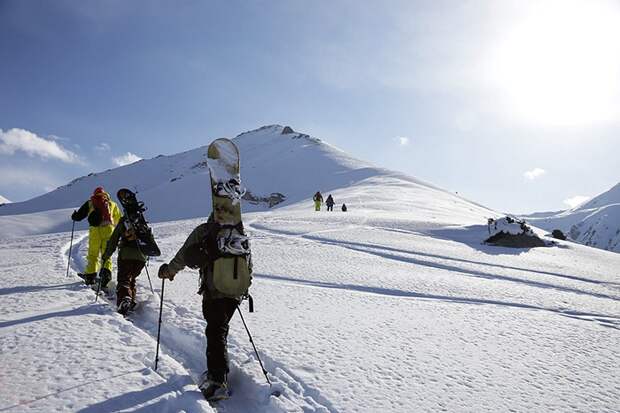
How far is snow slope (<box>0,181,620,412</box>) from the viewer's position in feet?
11.4

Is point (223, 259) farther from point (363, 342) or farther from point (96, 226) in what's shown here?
point (96, 226)

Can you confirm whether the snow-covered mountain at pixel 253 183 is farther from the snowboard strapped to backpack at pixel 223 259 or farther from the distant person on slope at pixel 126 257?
the snowboard strapped to backpack at pixel 223 259

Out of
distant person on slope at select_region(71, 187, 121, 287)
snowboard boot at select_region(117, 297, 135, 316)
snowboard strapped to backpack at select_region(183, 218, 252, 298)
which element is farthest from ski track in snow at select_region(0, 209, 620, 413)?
snowboard strapped to backpack at select_region(183, 218, 252, 298)

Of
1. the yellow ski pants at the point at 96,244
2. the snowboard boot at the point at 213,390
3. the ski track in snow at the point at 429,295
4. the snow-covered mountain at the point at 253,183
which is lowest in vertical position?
the snowboard boot at the point at 213,390

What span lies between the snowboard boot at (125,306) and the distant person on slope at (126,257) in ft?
0.31

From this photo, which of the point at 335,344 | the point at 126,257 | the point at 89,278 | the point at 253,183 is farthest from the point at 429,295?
the point at 253,183

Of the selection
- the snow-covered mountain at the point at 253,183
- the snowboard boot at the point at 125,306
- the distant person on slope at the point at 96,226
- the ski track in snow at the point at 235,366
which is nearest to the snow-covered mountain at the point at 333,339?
the ski track in snow at the point at 235,366

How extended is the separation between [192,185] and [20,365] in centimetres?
6587

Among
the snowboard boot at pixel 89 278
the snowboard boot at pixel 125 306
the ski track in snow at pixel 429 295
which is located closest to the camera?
the snowboard boot at pixel 125 306

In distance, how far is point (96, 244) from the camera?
7.79 meters

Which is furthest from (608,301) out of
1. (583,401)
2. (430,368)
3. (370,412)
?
(370,412)

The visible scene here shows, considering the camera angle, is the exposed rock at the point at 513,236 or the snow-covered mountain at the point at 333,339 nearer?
the snow-covered mountain at the point at 333,339

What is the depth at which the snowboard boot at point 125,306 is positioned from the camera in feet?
19.5

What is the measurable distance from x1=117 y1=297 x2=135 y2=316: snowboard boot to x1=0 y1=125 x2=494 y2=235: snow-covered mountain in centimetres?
3005
